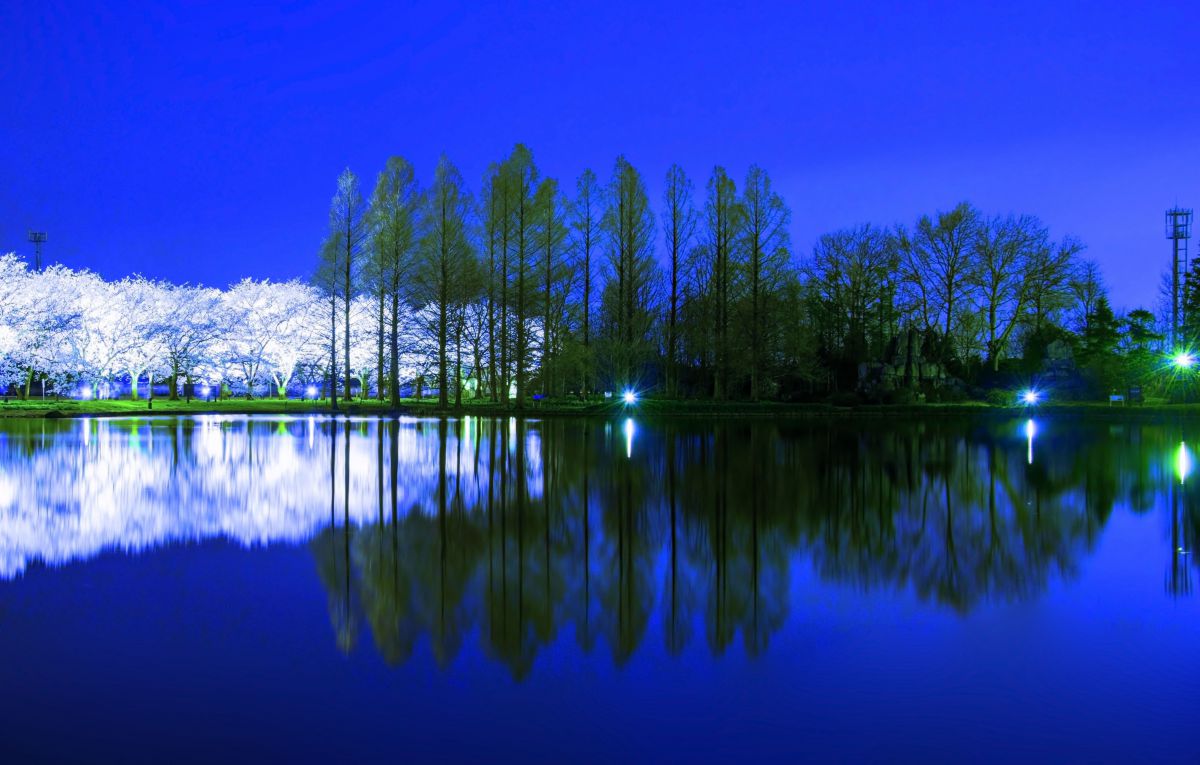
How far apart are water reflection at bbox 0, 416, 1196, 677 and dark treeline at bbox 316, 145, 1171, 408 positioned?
76.6ft

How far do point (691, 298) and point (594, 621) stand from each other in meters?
47.8

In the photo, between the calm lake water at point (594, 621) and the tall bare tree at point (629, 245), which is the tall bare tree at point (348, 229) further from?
the calm lake water at point (594, 621)

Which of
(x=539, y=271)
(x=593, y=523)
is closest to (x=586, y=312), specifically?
(x=539, y=271)

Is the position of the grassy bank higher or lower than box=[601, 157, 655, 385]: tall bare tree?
lower

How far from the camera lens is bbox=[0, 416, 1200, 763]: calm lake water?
399 centimetres

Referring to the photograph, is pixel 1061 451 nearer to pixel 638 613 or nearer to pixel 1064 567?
pixel 1064 567

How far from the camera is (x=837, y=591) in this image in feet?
21.6

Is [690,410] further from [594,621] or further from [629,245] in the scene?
[594,621]

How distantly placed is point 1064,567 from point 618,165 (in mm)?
38753

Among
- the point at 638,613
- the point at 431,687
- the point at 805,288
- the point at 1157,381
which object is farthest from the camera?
the point at 805,288

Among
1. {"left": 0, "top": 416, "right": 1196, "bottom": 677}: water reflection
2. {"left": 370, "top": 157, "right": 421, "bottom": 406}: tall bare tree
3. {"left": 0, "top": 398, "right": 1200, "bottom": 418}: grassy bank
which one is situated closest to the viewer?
{"left": 0, "top": 416, "right": 1196, "bottom": 677}: water reflection

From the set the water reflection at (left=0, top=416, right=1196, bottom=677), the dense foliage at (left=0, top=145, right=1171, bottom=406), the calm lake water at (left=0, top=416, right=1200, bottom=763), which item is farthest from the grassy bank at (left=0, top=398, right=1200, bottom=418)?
the calm lake water at (left=0, top=416, right=1200, bottom=763)

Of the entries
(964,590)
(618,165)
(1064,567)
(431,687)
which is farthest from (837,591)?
(618,165)

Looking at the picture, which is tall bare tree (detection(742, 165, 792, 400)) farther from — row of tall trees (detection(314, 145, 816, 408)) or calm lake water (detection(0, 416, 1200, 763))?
calm lake water (detection(0, 416, 1200, 763))
